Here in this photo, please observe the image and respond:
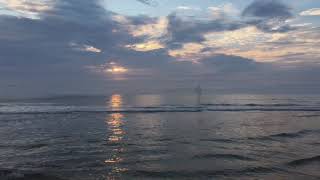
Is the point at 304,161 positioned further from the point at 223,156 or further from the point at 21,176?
the point at 21,176

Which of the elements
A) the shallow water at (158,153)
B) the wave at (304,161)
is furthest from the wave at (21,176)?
the wave at (304,161)

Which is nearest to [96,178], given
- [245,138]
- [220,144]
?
[220,144]

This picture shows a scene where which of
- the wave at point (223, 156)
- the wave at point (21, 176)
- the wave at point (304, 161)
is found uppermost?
the wave at point (21, 176)

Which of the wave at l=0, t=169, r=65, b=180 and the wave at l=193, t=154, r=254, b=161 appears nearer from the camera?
the wave at l=0, t=169, r=65, b=180

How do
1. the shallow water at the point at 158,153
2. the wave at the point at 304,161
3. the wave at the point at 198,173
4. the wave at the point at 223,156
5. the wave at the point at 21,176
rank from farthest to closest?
the wave at the point at 223,156, the wave at the point at 304,161, the shallow water at the point at 158,153, the wave at the point at 198,173, the wave at the point at 21,176

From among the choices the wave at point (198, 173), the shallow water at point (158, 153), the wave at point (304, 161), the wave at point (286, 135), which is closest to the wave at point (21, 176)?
the shallow water at point (158, 153)

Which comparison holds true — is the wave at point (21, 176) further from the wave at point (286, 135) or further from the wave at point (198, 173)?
the wave at point (286, 135)

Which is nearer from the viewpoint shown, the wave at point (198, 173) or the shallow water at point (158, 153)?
the wave at point (198, 173)

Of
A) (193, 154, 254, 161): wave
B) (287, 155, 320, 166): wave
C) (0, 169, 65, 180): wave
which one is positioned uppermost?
(0, 169, 65, 180): wave

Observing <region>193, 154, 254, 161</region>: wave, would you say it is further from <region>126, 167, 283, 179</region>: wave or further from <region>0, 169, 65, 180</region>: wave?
<region>0, 169, 65, 180</region>: wave

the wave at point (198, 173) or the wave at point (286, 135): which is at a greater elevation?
the wave at point (286, 135)

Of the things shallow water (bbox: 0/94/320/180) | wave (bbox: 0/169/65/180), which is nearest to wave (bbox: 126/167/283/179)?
shallow water (bbox: 0/94/320/180)

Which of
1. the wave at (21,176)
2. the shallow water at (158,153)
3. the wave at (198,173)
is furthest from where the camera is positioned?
the shallow water at (158,153)

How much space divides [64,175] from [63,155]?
398cm
